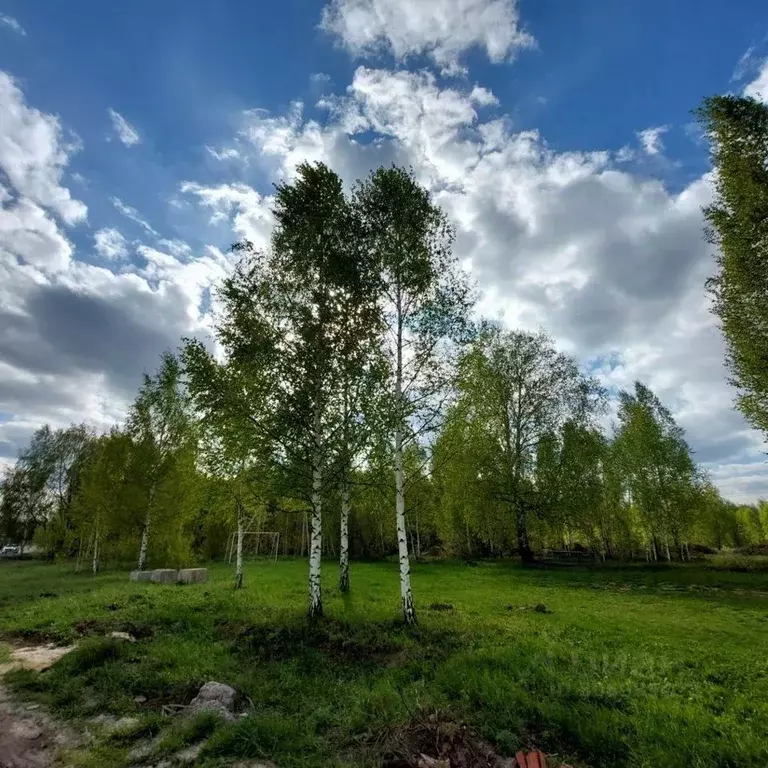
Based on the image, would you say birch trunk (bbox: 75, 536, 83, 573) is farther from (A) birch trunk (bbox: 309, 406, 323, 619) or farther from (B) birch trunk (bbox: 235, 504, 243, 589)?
(A) birch trunk (bbox: 309, 406, 323, 619)

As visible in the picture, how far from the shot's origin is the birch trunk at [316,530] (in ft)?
47.5

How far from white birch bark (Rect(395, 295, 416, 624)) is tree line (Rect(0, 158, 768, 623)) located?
75 millimetres

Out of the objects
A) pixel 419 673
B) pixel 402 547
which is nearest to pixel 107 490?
pixel 402 547

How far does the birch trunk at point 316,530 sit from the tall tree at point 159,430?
2010 cm

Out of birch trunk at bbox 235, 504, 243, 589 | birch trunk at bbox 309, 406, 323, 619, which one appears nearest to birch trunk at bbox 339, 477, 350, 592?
birch trunk at bbox 309, 406, 323, 619

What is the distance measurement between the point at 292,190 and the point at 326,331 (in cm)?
608

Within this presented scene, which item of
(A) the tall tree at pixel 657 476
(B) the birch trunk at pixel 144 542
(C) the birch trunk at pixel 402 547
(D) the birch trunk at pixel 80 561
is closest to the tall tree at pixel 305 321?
(C) the birch trunk at pixel 402 547

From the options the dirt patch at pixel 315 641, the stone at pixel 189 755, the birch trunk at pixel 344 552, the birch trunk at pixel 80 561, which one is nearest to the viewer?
the stone at pixel 189 755

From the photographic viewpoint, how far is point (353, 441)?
15.2 metres

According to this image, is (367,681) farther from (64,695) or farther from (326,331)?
(326,331)

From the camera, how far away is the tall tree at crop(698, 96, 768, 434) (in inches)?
715

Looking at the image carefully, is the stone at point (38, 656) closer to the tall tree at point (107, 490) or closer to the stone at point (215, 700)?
the stone at point (215, 700)

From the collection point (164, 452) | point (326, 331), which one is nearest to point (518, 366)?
point (326, 331)

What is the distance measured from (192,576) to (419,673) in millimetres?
21562
